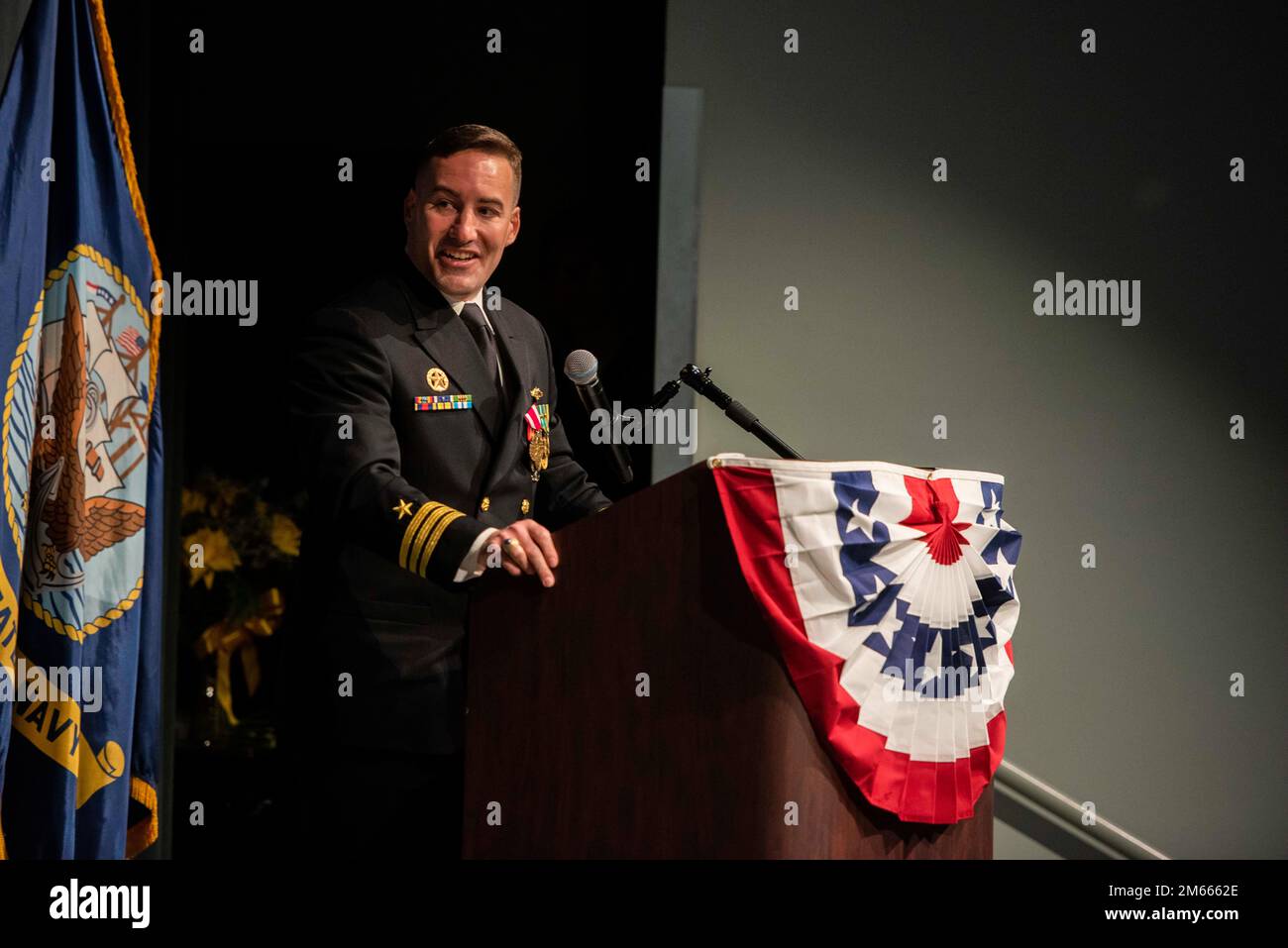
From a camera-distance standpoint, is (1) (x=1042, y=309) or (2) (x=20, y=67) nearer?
(2) (x=20, y=67)

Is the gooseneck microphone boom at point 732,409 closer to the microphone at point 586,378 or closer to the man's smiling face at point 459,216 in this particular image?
the microphone at point 586,378

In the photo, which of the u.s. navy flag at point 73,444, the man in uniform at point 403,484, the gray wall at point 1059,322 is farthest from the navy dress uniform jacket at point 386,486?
the gray wall at point 1059,322

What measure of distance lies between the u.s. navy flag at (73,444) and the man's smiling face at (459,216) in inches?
24.2

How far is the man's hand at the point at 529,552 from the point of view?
5.24 ft

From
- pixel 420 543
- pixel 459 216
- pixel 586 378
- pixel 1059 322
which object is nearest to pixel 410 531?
pixel 420 543

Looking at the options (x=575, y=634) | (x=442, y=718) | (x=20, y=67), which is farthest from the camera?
(x=20, y=67)

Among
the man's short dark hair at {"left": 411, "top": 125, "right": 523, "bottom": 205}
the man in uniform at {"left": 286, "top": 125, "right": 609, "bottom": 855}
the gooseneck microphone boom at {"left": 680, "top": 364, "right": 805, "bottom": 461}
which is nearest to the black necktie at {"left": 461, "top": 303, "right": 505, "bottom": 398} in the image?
the man in uniform at {"left": 286, "top": 125, "right": 609, "bottom": 855}

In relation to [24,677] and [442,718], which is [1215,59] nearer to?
[442,718]

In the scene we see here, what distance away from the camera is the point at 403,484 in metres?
1.78

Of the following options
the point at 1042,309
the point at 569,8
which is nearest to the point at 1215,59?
the point at 1042,309

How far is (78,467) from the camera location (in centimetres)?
214

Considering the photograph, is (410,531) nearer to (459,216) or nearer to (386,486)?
(386,486)

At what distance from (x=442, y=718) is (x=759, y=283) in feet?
5.18

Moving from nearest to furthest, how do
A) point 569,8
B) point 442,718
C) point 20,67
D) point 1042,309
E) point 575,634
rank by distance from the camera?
point 575,634 → point 442,718 → point 20,67 → point 569,8 → point 1042,309
